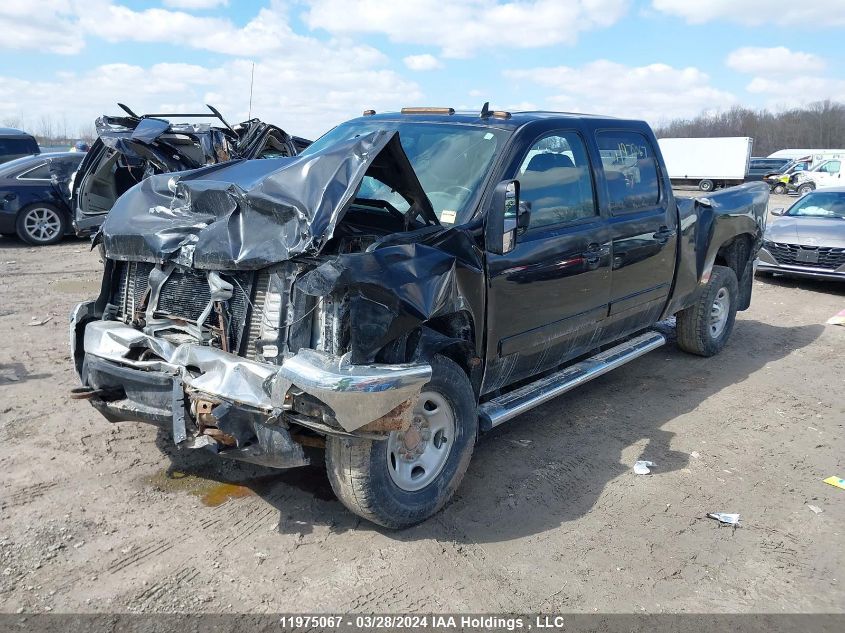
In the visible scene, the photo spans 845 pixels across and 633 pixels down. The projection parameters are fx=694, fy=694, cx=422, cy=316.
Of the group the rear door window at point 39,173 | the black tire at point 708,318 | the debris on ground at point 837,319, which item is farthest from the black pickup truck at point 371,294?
the rear door window at point 39,173

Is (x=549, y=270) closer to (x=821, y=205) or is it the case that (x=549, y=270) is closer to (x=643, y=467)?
(x=643, y=467)

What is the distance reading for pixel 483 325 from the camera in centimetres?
393

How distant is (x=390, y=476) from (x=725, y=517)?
198cm

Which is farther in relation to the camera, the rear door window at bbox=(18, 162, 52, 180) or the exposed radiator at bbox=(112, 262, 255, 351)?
the rear door window at bbox=(18, 162, 52, 180)

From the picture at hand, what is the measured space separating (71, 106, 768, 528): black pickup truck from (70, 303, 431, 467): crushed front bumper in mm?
10

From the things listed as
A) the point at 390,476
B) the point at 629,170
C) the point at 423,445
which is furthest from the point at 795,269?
the point at 390,476

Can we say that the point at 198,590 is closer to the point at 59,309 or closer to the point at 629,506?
the point at 629,506

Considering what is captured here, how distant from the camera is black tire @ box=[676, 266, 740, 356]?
663 centimetres

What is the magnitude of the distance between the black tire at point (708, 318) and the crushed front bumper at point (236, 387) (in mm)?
4281

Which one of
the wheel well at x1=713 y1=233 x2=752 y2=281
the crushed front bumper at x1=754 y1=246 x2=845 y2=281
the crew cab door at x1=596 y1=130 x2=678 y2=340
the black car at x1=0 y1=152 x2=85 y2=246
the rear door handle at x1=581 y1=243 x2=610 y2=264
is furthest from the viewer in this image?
the black car at x1=0 y1=152 x2=85 y2=246

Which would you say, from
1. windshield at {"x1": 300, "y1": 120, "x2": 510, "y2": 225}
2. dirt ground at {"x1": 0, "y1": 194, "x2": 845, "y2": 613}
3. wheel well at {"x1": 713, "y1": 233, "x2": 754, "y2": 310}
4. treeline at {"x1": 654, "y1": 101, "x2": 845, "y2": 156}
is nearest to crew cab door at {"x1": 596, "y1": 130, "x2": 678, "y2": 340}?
dirt ground at {"x1": 0, "y1": 194, "x2": 845, "y2": 613}

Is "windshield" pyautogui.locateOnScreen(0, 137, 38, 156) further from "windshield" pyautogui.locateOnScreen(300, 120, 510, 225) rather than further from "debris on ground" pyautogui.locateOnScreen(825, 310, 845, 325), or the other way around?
A: "debris on ground" pyautogui.locateOnScreen(825, 310, 845, 325)

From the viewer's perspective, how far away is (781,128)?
80750mm

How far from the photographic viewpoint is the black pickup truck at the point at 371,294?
3182 millimetres
